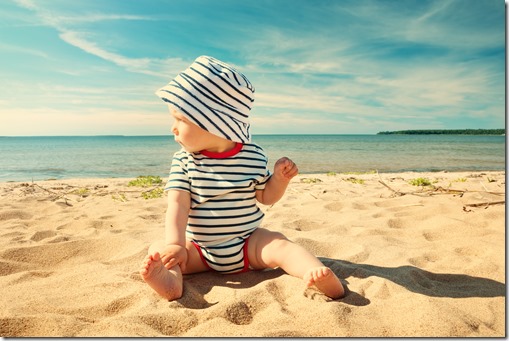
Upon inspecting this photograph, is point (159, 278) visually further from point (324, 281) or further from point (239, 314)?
point (324, 281)

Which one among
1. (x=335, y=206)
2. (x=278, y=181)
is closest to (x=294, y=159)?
(x=335, y=206)

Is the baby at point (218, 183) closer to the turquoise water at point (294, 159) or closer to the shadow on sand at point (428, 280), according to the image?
the shadow on sand at point (428, 280)

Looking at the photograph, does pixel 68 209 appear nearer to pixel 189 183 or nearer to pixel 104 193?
pixel 104 193

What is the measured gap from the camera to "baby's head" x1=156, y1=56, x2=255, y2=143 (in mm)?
2137

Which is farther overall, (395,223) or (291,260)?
(395,223)

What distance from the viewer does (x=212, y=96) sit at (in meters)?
2.17

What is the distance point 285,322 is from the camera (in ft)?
5.30

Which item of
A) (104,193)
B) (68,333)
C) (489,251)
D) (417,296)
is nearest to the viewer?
(68,333)

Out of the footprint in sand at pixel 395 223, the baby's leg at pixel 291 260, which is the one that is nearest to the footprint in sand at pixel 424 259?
the footprint in sand at pixel 395 223

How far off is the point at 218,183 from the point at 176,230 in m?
0.36

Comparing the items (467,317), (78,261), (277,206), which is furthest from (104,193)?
(467,317)

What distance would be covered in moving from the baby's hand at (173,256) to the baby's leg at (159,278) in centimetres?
12

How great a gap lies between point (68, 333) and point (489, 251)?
2582 mm

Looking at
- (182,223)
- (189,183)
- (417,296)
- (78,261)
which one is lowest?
(78,261)
